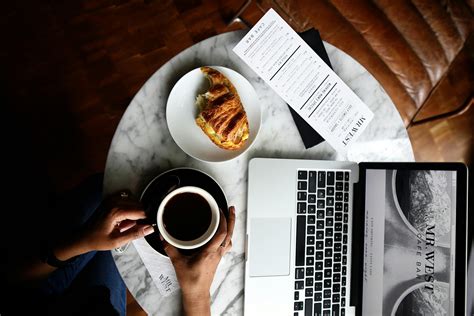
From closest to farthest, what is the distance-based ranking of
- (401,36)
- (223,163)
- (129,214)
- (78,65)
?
(129,214), (223,163), (401,36), (78,65)

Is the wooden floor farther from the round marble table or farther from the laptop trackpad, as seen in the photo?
the laptop trackpad

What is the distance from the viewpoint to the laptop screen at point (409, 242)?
2.81ft

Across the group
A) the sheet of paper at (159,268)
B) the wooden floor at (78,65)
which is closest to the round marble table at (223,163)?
the sheet of paper at (159,268)

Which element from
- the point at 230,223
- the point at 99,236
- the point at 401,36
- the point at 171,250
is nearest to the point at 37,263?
the point at 99,236

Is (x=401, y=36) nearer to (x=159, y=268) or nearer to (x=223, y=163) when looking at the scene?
(x=223, y=163)

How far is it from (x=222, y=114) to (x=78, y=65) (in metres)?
0.75

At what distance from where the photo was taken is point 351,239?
40.0 inches

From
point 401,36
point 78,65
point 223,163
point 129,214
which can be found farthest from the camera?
point 78,65

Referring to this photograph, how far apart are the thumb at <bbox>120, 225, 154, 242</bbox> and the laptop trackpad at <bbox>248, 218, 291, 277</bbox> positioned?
24 centimetres

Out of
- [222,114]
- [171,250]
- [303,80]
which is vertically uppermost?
[303,80]

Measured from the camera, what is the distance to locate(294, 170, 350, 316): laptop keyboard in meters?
0.98

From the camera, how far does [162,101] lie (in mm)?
929

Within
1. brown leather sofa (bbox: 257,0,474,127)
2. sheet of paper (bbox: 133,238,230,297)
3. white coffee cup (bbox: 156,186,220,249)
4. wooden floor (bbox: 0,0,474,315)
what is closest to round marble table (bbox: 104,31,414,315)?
sheet of paper (bbox: 133,238,230,297)

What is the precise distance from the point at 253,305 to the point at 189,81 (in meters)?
0.52
